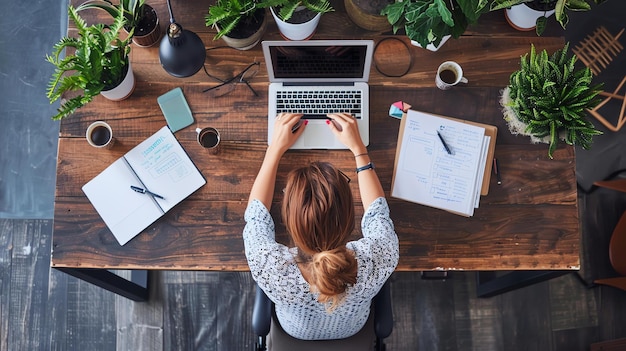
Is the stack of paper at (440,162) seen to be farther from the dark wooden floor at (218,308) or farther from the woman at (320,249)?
the dark wooden floor at (218,308)

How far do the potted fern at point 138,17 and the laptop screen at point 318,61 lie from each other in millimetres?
454

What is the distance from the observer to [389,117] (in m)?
1.69

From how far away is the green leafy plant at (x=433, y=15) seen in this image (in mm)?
1403

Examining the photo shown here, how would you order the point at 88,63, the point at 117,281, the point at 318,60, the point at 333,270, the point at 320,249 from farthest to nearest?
the point at 117,281
the point at 318,60
the point at 88,63
the point at 320,249
the point at 333,270

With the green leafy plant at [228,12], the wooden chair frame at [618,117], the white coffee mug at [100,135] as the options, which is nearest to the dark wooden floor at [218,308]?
the wooden chair frame at [618,117]

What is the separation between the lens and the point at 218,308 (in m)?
2.30

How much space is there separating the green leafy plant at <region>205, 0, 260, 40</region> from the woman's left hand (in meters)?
0.33

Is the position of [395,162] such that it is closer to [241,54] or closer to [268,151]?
[268,151]

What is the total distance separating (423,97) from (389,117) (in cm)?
14

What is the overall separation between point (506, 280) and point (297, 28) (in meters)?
1.34

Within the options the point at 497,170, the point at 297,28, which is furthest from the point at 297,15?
the point at 497,170

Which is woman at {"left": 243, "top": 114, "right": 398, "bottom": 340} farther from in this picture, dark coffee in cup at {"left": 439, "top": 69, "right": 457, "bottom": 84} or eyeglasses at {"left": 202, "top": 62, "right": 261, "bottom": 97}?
dark coffee in cup at {"left": 439, "top": 69, "right": 457, "bottom": 84}

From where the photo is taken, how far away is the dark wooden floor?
229 centimetres

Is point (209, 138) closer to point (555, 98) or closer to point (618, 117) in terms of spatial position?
point (555, 98)
